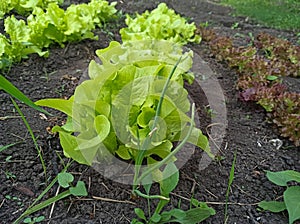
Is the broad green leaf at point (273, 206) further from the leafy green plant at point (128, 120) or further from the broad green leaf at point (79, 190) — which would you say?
the broad green leaf at point (79, 190)

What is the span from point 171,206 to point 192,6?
3834 millimetres

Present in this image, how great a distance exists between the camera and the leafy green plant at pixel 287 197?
5.14 ft

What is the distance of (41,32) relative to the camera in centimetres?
272

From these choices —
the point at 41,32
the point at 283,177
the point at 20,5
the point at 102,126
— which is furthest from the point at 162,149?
the point at 20,5

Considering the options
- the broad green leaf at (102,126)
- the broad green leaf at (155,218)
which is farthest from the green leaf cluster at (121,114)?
the broad green leaf at (155,218)

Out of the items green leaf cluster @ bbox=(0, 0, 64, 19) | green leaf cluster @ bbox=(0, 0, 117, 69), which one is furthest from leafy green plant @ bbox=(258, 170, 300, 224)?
green leaf cluster @ bbox=(0, 0, 64, 19)

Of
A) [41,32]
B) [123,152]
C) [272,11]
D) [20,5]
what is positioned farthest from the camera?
[272,11]

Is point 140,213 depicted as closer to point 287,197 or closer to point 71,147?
point 71,147

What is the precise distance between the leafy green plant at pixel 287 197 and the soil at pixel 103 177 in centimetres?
3

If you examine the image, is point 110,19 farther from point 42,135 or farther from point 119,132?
point 119,132

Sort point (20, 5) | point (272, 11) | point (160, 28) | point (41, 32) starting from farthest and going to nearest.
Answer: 1. point (272, 11)
2. point (20, 5)
3. point (160, 28)
4. point (41, 32)

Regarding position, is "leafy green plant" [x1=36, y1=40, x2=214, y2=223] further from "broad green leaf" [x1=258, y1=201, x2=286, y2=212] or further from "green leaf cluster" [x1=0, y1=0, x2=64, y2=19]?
"green leaf cluster" [x1=0, y1=0, x2=64, y2=19]

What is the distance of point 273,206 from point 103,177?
696 millimetres

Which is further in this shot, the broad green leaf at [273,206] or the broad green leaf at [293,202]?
the broad green leaf at [273,206]
